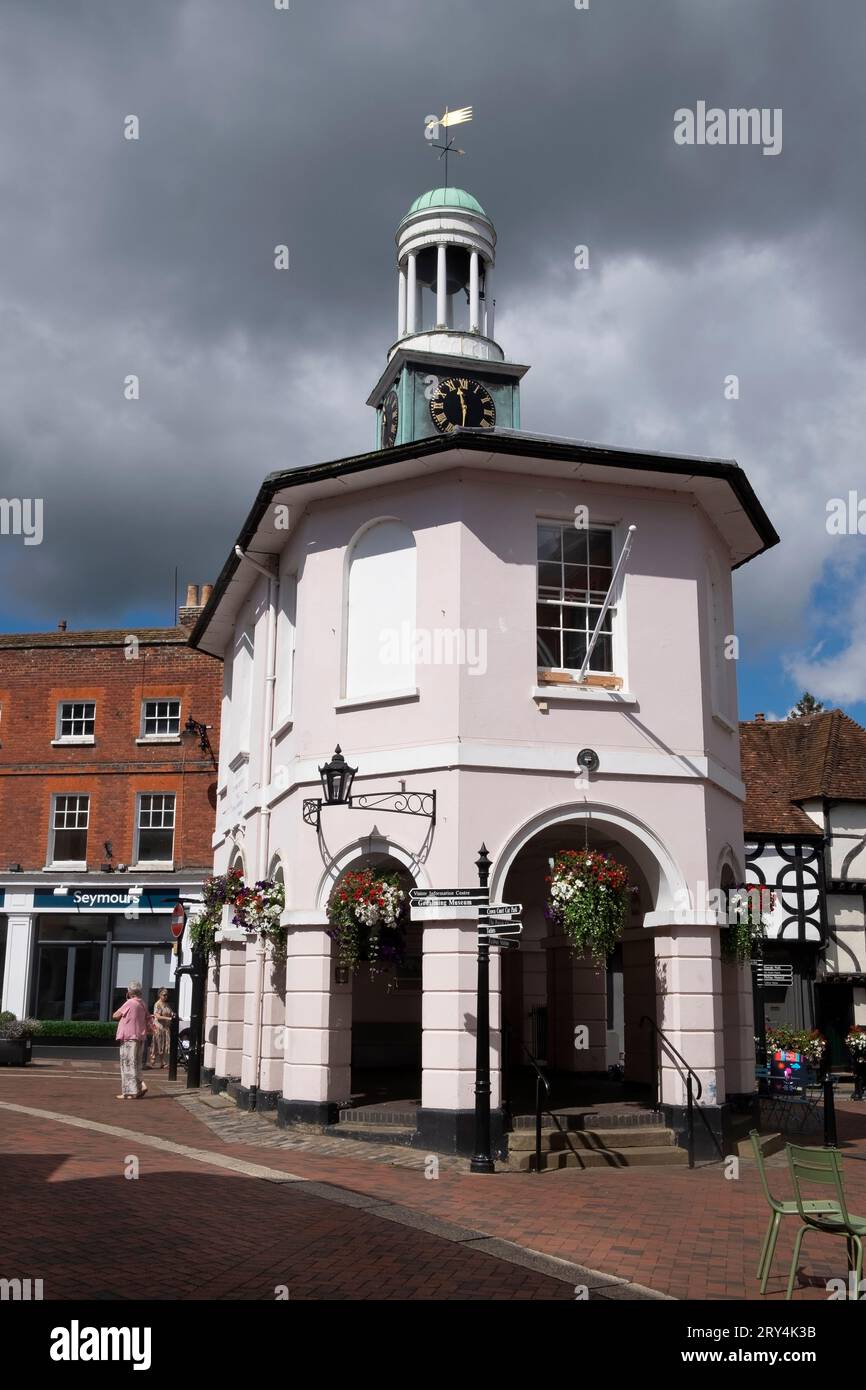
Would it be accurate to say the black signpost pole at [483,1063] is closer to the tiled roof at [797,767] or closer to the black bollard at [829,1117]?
the black bollard at [829,1117]

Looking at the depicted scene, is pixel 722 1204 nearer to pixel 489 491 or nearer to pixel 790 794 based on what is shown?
pixel 489 491

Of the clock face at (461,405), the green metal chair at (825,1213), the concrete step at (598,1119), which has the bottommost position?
the concrete step at (598,1119)

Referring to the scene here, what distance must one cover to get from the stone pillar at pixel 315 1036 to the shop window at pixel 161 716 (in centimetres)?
1578

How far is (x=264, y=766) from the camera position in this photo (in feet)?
56.3

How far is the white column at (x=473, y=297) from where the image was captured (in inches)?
743

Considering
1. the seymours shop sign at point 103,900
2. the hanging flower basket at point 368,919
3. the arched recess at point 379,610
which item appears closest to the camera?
the hanging flower basket at point 368,919

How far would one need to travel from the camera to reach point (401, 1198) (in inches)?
421

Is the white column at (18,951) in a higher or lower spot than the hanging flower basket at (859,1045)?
higher

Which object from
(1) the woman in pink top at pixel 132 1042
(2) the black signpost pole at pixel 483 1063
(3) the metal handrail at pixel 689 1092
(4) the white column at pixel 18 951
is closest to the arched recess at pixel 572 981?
(3) the metal handrail at pixel 689 1092

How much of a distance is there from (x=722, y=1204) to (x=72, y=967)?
21613mm

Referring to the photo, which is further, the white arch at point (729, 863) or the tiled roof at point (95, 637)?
the tiled roof at point (95, 637)

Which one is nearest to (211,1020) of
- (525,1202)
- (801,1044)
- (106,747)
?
(106,747)

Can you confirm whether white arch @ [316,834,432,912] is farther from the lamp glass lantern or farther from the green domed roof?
the green domed roof
